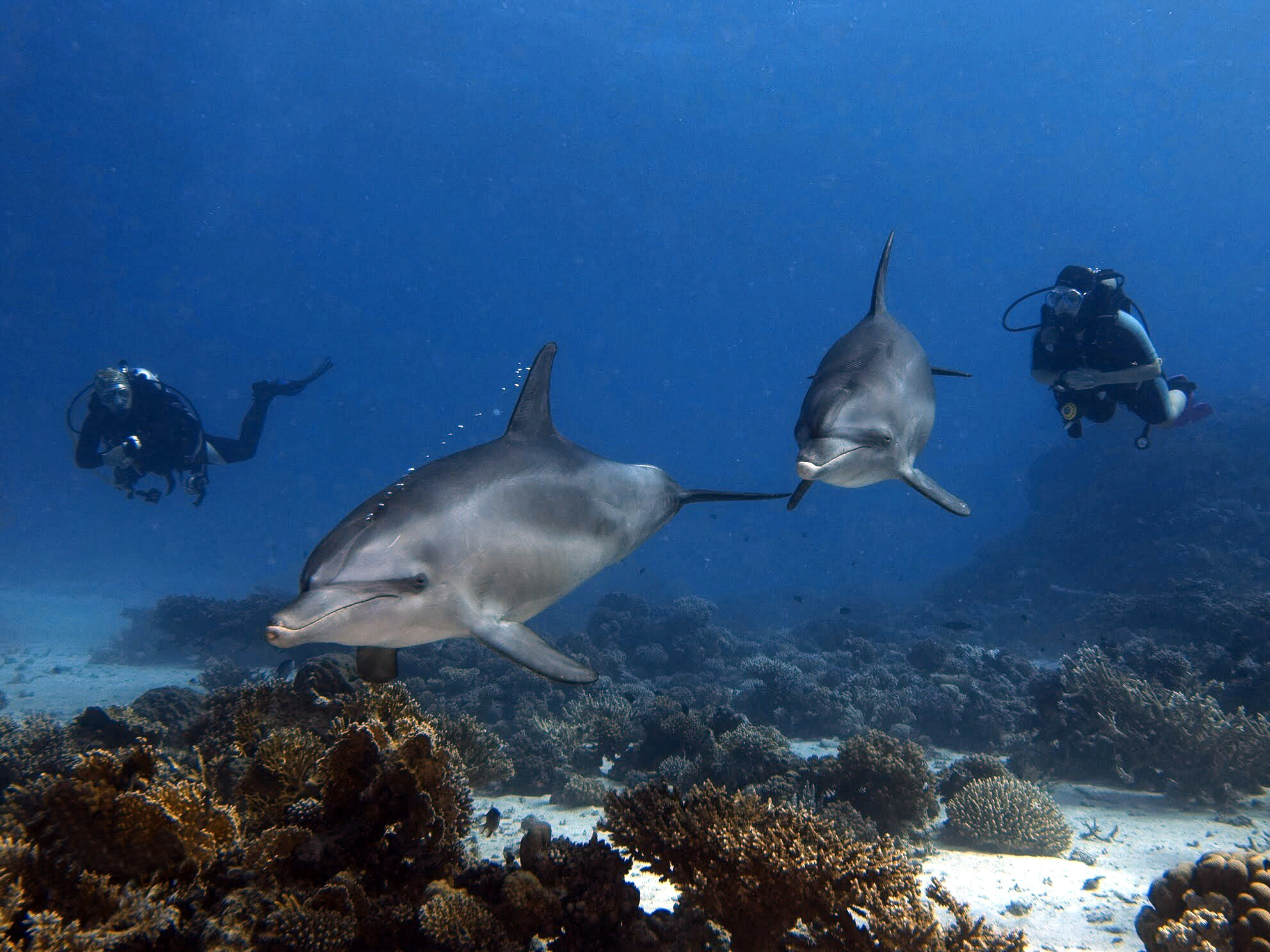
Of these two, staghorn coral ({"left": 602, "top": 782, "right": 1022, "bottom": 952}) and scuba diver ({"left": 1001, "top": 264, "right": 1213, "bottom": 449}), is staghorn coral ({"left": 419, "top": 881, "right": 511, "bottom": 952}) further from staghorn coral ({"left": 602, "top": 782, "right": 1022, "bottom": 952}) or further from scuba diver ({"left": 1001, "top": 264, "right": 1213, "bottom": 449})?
scuba diver ({"left": 1001, "top": 264, "right": 1213, "bottom": 449})

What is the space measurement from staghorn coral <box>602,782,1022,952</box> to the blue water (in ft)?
81.2

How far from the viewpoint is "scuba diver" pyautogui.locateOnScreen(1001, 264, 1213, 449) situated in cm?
908

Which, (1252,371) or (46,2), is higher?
(46,2)

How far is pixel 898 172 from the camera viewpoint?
98.6 meters

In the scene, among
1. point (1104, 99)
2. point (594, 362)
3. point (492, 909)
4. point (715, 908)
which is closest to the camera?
point (492, 909)

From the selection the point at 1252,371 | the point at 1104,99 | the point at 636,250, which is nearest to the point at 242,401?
the point at 636,250

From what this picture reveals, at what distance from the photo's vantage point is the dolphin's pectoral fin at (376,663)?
2.89 metres

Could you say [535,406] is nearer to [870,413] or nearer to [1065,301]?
[870,413]

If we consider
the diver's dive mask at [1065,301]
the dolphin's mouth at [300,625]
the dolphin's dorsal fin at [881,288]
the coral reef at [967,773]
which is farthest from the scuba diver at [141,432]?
the diver's dive mask at [1065,301]

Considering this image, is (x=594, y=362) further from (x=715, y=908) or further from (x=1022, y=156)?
(x=715, y=908)

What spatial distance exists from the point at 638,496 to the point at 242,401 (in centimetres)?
14950

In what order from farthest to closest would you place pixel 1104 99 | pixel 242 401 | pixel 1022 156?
pixel 242 401 < pixel 1022 156 < pixel 1104 99

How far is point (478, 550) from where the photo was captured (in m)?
2.71

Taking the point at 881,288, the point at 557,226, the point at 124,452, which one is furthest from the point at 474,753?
the point at 557,226
